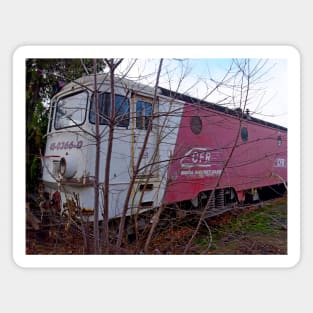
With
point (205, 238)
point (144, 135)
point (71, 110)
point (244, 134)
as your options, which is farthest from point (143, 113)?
point (205, 238)

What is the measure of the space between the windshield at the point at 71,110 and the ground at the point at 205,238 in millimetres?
513

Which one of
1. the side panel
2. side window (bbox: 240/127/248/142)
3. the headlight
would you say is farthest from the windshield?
side window (bbox: 240/127/248/142)

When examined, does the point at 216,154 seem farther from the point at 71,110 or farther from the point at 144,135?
the point at 71,110

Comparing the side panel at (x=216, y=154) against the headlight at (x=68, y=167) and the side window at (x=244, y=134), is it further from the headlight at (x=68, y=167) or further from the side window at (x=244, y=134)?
the headlight at (x=68, y=167)

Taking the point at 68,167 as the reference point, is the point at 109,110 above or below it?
above

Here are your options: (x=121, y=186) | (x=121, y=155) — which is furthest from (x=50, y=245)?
(x=121, y=155)

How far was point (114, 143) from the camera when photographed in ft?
4.87

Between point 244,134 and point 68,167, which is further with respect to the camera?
point 244,134

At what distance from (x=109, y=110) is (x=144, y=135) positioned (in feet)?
0.71

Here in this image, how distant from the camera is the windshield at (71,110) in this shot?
4.81 feet

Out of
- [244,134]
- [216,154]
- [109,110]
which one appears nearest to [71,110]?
[109,110]

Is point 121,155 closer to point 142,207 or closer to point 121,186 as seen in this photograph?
point 121,186
